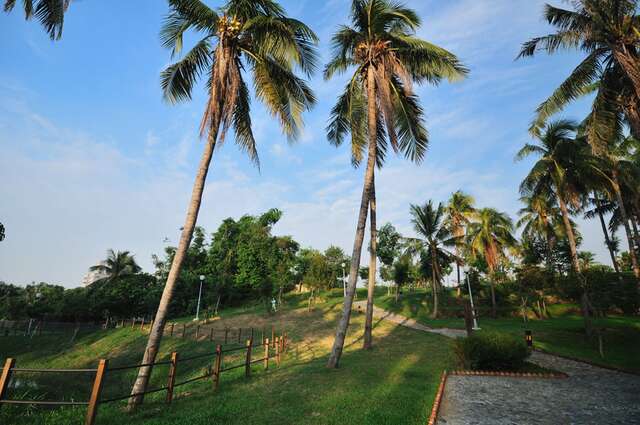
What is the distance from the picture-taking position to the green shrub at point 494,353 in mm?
10586

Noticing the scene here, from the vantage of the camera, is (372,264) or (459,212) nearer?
(372,264)

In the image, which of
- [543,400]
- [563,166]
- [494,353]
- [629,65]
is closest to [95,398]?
[543,400]

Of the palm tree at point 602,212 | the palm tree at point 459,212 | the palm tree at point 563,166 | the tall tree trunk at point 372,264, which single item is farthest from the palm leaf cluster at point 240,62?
Result: the palm tree at point 602,212

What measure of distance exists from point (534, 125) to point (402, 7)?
7.30 meters

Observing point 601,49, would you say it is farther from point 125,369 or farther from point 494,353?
point 125,369

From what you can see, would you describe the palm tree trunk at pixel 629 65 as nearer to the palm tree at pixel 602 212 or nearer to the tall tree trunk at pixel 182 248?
the tall tree trunk at pixel 182 248

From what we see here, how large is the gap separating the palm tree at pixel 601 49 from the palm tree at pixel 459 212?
768 inches

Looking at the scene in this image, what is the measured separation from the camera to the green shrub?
10.6m

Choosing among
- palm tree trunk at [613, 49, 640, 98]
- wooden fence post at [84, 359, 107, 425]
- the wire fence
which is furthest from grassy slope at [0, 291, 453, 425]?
palm tree trunk at [613, 49, 640, 98]

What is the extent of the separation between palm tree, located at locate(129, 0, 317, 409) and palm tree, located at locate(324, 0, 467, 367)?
118 inches

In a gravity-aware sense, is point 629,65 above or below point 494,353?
above

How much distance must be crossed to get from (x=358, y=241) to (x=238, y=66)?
7569 millimetres

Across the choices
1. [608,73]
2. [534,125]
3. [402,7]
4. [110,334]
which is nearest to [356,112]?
[402,7]

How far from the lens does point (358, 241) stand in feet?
39.2
